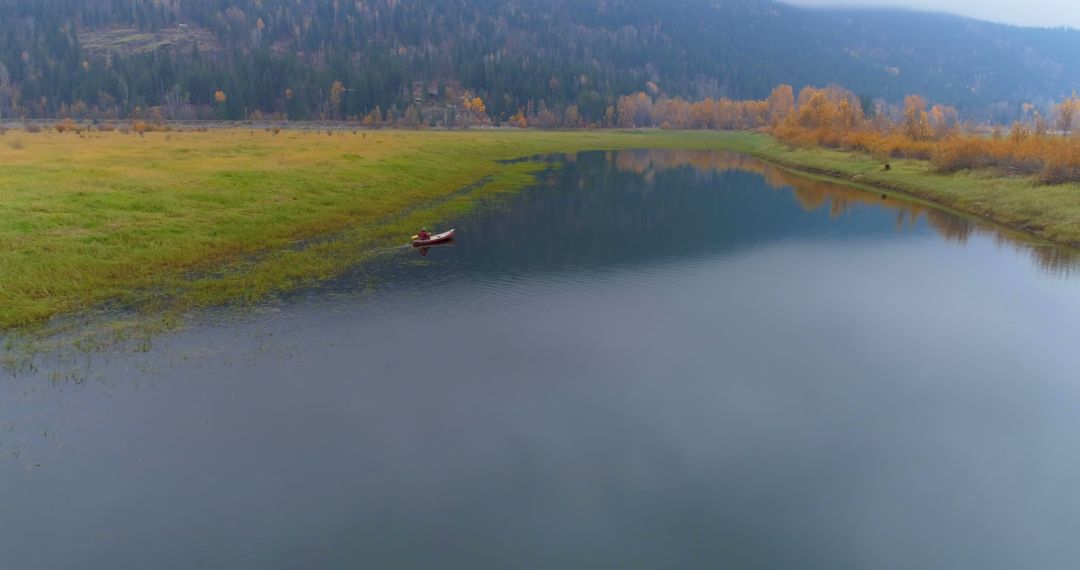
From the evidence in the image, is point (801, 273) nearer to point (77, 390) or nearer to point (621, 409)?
point (621, 409)

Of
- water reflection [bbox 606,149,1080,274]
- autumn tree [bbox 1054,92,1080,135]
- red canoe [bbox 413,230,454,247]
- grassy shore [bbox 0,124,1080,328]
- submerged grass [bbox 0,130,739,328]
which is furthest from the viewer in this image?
autumn tree [bbox 1054,92,1080,135]

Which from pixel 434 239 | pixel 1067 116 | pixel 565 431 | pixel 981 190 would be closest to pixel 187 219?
pixel 434 239

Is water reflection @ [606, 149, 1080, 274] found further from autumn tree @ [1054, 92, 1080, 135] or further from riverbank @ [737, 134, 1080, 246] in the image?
autumn tree @ [1054, 92, 1080, 135]

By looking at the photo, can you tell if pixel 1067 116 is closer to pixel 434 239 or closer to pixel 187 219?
pixel 434 239

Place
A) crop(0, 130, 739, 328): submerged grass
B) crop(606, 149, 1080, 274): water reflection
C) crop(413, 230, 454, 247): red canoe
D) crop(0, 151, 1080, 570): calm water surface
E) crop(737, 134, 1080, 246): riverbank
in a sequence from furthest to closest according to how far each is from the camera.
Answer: crop(737, 134, 1080, 246): riverbank, crop(606, 149, 1080, 274): water reflection, crop(413, 230, 454, 247): red canoe, crop(0, 130, 739, 328): submerged grass, crop(0, 151, 1080, 570): calm water surface

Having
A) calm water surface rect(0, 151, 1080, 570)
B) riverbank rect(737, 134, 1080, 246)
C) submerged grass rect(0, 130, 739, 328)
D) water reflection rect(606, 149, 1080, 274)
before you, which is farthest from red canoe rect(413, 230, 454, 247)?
riverbank rect(737, 134, 1080, 246)

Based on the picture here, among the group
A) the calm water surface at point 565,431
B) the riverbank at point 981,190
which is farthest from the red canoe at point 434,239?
the riverbank at point 981,190
